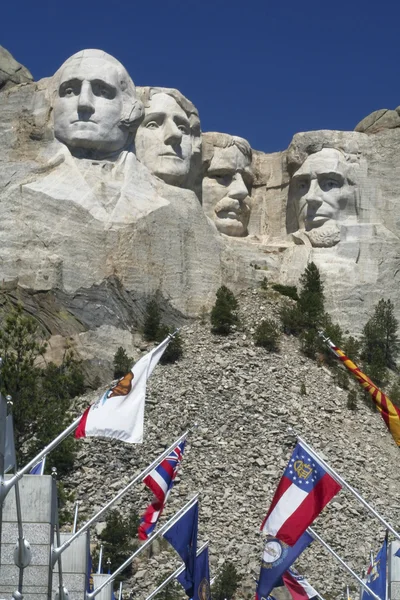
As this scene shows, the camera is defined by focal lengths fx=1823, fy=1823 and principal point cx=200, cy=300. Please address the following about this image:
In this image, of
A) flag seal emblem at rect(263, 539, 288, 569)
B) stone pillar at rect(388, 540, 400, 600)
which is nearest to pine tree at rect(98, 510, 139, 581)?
flag seal emblem at rect(263, 539, 288, 569)

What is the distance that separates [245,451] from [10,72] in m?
14.6

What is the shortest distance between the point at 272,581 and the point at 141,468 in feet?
45.0

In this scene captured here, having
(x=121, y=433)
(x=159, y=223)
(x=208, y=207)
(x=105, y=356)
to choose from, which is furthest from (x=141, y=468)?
(x=121, y=433)

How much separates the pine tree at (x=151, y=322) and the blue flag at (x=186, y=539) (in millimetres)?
16206

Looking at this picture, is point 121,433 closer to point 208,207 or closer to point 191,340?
point 191,340

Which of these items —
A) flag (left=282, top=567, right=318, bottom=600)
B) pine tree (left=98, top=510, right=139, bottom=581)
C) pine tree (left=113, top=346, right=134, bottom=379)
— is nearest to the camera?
flag (left=282, top=567, right=318, bottom=600)

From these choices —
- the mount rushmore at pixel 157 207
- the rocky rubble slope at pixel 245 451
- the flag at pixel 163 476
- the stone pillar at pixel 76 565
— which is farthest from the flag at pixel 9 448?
A: the mount rushmore at pixel 157 207

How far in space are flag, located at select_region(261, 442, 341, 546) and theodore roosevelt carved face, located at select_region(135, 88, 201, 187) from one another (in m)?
22.2

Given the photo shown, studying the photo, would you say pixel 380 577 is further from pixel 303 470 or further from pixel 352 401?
pixel 352 401

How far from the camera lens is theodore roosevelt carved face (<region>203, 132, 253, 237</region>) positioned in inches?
1901

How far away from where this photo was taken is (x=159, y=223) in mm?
44719

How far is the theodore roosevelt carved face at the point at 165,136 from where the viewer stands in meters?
46.2

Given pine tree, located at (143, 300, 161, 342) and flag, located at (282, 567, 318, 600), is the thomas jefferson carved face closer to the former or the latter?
pine tree, located at (143, 300, 161, 342)

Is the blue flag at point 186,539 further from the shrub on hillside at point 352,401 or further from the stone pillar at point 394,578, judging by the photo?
the shrub on hillside at point 352,401
